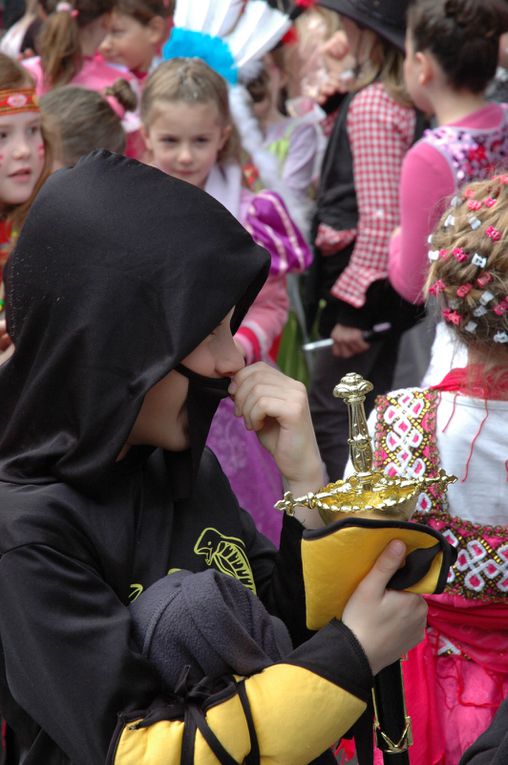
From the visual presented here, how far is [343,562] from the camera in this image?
5.21 ft

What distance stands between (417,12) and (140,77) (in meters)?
2.10

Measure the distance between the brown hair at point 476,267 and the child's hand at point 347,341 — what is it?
2.23 meters

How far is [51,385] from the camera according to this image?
168 centimetres

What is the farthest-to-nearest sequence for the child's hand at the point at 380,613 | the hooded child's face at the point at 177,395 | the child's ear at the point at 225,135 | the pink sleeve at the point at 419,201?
the child's ear at the point at 225,135, the pink sleeve at the point at 419,201, the hooded child's face at the point at 177,395, the child's hand at the point at 380,613

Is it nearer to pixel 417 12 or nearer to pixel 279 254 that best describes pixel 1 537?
pixel 279 254

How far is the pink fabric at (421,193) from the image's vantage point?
11.6ft

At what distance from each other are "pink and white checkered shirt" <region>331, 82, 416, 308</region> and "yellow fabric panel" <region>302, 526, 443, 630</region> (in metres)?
Result: 2.87

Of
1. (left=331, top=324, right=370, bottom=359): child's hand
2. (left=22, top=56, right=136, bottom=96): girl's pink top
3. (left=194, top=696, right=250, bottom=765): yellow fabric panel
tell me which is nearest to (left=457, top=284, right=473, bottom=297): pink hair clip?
(left=194, top=696, right=250, bottom=765): yellow fabric panel

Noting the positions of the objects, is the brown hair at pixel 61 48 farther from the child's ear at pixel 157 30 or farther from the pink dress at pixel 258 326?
the pink dress at pixel 258 326

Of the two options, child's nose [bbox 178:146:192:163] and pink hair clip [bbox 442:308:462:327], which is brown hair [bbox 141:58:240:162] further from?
pink hair clip [bbox 442:308:462:327]

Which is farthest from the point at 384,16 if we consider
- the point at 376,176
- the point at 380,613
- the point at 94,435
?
the point at 380,613

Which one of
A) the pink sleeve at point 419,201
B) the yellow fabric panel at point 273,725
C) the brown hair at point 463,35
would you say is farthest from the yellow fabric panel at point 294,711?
the brown hair at point 463,35

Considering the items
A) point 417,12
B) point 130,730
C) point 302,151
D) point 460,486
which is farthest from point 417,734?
point 302,151

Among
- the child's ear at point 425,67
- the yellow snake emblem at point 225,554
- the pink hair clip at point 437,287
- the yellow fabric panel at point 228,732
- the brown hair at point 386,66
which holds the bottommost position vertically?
the brown hair at point 386,66
